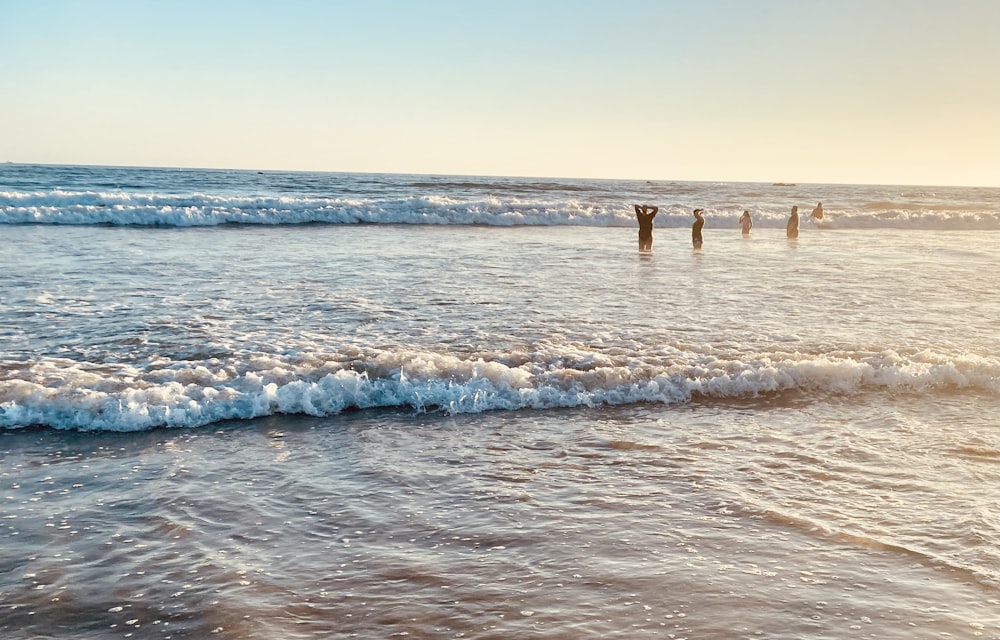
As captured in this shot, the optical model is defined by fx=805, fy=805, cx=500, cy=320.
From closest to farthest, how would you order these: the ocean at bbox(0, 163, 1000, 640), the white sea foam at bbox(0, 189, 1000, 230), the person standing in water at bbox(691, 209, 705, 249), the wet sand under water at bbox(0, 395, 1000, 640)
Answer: the wet sand under water at bbox(0, 395, 1000, 640) → the ocean at bbox(0, 163, 1000, 640) → the person standing in water at bbox(691, 209, 705, 249) → the white sea foam at bbox(0, 189, 1000, 230)

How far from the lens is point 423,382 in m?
9.03

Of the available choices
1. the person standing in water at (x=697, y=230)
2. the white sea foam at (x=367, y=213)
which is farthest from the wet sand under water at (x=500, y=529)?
the white sea foam at (x=367, y=213)

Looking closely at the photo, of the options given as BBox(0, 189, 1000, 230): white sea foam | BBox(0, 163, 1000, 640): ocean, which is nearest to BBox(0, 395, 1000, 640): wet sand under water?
BBox(0, 163, 1000, 640): ocean

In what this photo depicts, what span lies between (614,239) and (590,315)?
18035 millimetres

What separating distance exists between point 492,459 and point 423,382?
7.38 feet

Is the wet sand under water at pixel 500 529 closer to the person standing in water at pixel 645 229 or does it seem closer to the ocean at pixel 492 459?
the ocean at pixel 492 459

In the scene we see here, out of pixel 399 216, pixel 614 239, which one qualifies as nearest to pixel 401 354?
pixel 614 239

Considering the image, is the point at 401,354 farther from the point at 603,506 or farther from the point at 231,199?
the point at 231,199

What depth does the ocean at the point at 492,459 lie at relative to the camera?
14.8 feet

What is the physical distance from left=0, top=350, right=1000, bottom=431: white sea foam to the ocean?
Result: 0.12 feet

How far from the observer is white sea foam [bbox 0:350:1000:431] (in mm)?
8055

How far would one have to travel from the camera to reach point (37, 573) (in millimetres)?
4828

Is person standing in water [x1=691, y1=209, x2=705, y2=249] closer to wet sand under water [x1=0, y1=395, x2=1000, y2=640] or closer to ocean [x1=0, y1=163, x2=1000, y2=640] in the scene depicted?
ocean [x1=0, y1=163, x2=1000, y2=640]

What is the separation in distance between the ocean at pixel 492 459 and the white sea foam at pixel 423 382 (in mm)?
37
